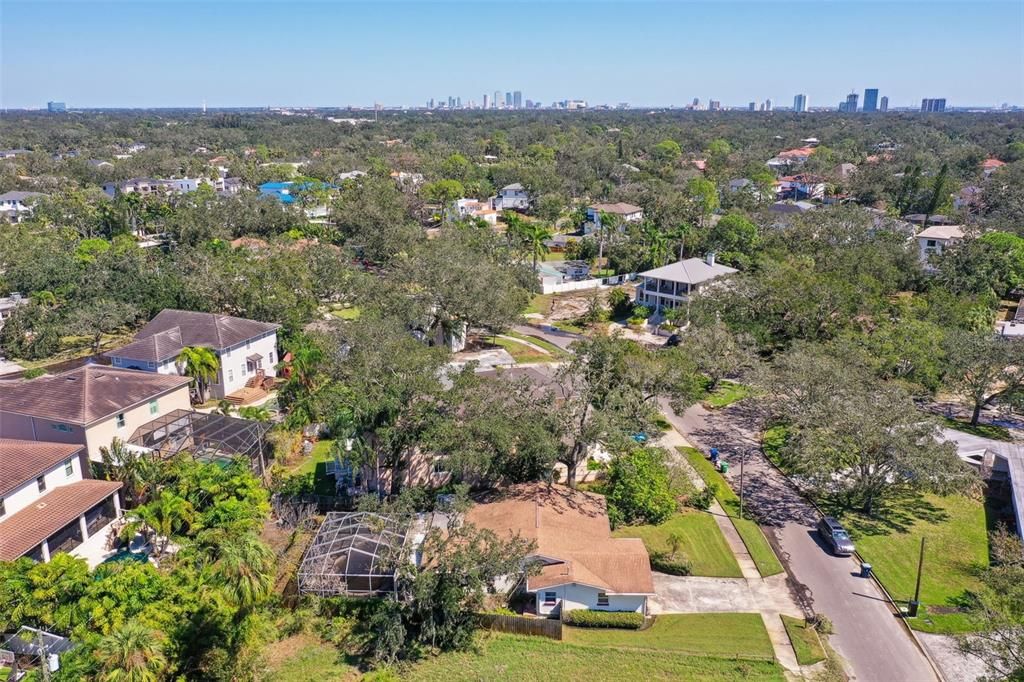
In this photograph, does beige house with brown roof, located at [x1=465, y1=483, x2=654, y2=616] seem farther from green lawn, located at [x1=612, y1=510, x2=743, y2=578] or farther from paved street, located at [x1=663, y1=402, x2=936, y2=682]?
paved street, located at [x1=663, y1=402, x2=936, y2=682]

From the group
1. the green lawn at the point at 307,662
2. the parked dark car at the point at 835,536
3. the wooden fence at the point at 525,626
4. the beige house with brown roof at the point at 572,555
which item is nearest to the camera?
the green lawn at the point at 307,662

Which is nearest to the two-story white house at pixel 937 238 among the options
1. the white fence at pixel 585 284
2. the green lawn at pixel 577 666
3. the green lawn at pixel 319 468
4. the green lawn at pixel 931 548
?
the white fence at pixel 585 284

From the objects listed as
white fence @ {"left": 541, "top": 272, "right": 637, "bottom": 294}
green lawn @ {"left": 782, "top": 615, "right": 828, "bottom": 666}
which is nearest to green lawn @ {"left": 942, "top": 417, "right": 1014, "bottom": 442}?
green lawn @ {"left": 782, "top": 615, "right": 828, "bottom": 666}

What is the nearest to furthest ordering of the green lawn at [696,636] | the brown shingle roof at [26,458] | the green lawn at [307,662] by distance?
the green lawn at [307,662] < the green lawn at [696,636] < the brown shingle roof at [26,458]

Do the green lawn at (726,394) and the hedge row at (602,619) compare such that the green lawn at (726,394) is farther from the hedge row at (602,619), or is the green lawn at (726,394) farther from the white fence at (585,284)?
the white fence at (585,284)

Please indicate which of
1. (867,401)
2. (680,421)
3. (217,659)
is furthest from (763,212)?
(217,659)

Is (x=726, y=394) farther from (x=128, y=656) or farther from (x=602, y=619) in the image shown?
(x=128, y=656)

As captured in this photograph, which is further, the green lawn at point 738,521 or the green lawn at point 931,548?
the green lawn at point 738,521

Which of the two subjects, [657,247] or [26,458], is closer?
[26,458]

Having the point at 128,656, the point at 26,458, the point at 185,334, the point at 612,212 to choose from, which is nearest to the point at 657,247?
the point at 612,212
